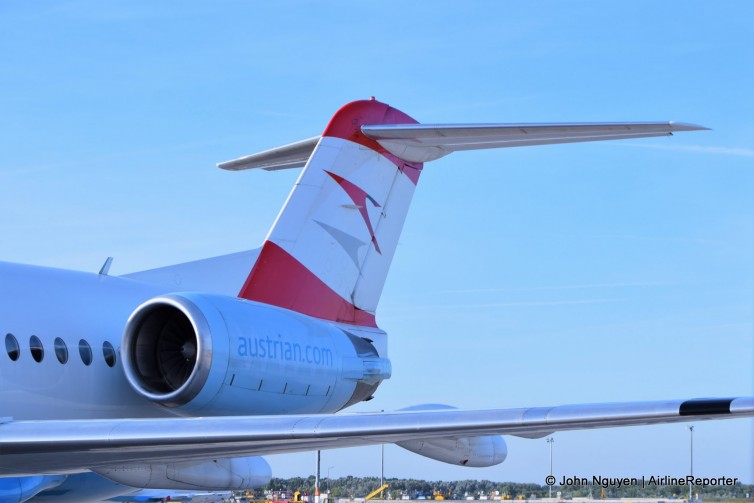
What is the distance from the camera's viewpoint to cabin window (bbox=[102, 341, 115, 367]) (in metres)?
11.3

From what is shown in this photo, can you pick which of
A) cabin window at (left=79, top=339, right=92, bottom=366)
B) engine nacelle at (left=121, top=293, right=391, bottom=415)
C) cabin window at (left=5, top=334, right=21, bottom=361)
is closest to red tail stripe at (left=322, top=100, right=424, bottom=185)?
engine nacelle at (left=121, top=293, right=391, bottom=415)

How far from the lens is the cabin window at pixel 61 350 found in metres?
10.7

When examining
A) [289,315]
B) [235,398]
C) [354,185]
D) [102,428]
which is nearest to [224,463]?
[235,398]

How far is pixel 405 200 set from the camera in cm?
1536

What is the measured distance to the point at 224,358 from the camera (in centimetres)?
1086

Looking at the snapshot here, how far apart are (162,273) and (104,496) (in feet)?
8.99

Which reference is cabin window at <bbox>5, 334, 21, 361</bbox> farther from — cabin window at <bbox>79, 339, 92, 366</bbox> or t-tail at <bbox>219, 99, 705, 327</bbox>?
t-tail at <bbox>219, 99, 705, 327</bbox>

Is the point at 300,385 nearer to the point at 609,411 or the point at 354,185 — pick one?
the point at 354,185

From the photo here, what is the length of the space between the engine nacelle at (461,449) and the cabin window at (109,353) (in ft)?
10.7

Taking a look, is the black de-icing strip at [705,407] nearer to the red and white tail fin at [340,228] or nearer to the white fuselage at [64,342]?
the white fuselage at [64,342]

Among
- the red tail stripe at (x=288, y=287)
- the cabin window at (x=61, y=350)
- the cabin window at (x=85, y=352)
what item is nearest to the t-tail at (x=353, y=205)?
the red tail stripe at (x=288, y=287)

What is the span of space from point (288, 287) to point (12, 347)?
4.28 meters

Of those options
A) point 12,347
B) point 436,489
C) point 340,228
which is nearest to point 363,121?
point 340,228

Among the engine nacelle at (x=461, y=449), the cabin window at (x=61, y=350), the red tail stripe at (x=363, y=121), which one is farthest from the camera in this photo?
the red tail stripe at (x=363, y=121)
